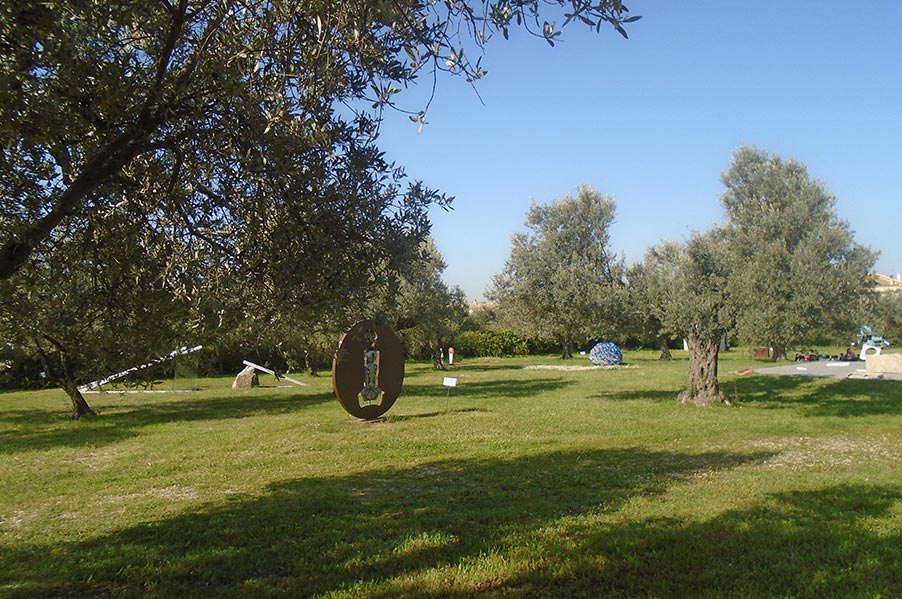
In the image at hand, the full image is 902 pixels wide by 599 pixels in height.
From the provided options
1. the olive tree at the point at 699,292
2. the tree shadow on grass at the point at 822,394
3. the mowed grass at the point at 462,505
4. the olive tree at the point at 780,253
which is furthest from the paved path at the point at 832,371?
the olive tree at the point at 699,292

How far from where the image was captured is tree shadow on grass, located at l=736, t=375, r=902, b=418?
18234 mm

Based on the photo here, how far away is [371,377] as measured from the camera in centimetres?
1775

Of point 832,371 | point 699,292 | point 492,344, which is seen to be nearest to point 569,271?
point 699,292

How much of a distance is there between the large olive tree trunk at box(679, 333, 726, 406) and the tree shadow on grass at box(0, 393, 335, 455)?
11591 mm

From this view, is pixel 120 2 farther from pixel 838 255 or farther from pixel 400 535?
pixel 838 255

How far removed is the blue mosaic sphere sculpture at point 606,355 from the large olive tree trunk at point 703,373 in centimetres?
2265

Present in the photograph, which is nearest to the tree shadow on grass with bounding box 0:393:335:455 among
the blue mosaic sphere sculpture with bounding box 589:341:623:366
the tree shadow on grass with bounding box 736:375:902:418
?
the tree shadow on grass with bounding box 736:375:902:418

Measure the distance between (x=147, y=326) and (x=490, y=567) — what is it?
3.46m

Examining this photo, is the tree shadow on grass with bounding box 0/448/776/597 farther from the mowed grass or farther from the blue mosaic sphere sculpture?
the blue mosaic sphere sculpture

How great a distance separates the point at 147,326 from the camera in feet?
17.8

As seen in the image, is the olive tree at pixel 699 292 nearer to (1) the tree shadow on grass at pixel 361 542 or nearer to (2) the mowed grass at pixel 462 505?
(2) the mowed grass at pixel 462 505

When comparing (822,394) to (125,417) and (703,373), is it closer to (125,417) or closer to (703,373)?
(703,373)

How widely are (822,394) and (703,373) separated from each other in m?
5.82

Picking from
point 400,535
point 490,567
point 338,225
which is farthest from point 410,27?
point 400,535
